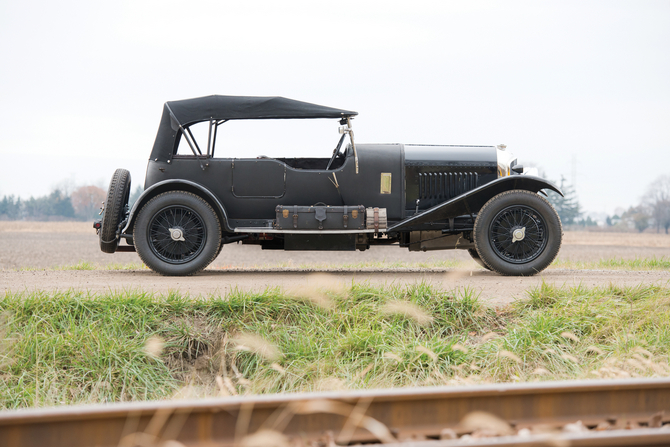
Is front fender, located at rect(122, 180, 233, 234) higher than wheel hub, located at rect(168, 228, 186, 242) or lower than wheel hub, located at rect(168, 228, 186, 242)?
higher

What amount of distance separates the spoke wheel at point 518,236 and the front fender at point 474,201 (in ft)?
1.05

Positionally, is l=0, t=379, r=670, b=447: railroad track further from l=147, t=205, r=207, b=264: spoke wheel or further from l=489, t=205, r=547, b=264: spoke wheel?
l=147, t=205, r=207, b=264: spoke wheel

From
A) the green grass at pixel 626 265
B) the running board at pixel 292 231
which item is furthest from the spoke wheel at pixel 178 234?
the green grass at pixel 626 265

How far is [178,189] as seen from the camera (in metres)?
6.18

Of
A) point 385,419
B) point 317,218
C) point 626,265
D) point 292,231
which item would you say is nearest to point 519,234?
point 317,218

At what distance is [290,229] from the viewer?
6.04 metres

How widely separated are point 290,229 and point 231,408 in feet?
14.1

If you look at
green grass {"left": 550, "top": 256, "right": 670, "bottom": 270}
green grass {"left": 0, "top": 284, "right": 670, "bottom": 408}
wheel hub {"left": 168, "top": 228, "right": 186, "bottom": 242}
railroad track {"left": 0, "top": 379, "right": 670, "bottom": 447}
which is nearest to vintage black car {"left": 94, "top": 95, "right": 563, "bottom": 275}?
wheel hub {"left": 168, "top": 228, "right": 186, "bottom": 242}

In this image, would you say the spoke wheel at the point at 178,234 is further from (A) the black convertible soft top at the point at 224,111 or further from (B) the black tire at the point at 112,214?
(A) the black convertible soft top at the point at 224,111

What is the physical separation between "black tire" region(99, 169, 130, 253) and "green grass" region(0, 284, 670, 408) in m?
2.02

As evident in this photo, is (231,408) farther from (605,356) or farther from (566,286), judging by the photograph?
(566,286)

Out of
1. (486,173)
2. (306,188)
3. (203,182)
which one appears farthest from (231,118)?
(486,173)

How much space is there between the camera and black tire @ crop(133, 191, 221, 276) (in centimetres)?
599

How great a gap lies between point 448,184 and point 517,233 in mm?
1113
